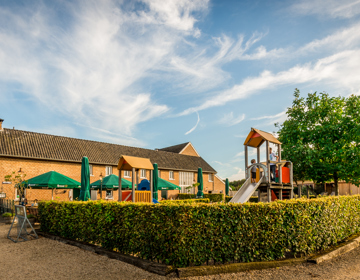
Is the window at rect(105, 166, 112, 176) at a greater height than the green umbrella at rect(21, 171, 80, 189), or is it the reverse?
the window at rect(105, 166, 112, 176)

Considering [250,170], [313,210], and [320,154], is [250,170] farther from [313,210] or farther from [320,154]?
[320,154]

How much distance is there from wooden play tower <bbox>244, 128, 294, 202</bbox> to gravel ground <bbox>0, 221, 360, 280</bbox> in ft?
16.6

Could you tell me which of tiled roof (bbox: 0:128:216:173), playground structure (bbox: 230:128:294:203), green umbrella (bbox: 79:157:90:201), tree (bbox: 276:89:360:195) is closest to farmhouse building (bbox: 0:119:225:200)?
tiled roof (bbox: 0:128:216:173)

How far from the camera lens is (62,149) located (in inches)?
1157

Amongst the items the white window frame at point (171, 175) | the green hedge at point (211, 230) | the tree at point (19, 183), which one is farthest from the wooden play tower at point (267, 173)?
the white window frame at point (171, 175)

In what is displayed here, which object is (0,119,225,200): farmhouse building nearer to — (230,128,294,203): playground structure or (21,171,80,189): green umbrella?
(21,171,80,189): green umbrella

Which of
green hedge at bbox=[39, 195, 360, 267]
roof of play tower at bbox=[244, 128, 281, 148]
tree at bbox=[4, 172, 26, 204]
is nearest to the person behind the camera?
green hedge at bbox=[39, 195, 360, 267]

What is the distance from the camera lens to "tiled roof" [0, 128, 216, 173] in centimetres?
2591

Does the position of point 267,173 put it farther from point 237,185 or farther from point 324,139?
point 237,185

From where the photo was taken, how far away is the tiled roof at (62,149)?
85.0 feet

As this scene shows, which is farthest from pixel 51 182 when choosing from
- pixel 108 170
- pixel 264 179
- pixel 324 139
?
pixel 324 139

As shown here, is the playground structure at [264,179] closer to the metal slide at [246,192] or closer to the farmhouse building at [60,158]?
the metal slide at [246,192]

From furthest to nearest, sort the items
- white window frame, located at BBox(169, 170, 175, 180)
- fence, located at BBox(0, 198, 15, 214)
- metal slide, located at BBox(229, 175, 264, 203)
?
white window frame, located at BBox(169, 170, 175, 180)
fence, located at BBox(0, 198, 15, 214)
metal slide, located at BBox(229, 175, 264, 203)

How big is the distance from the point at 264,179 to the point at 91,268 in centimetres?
933
